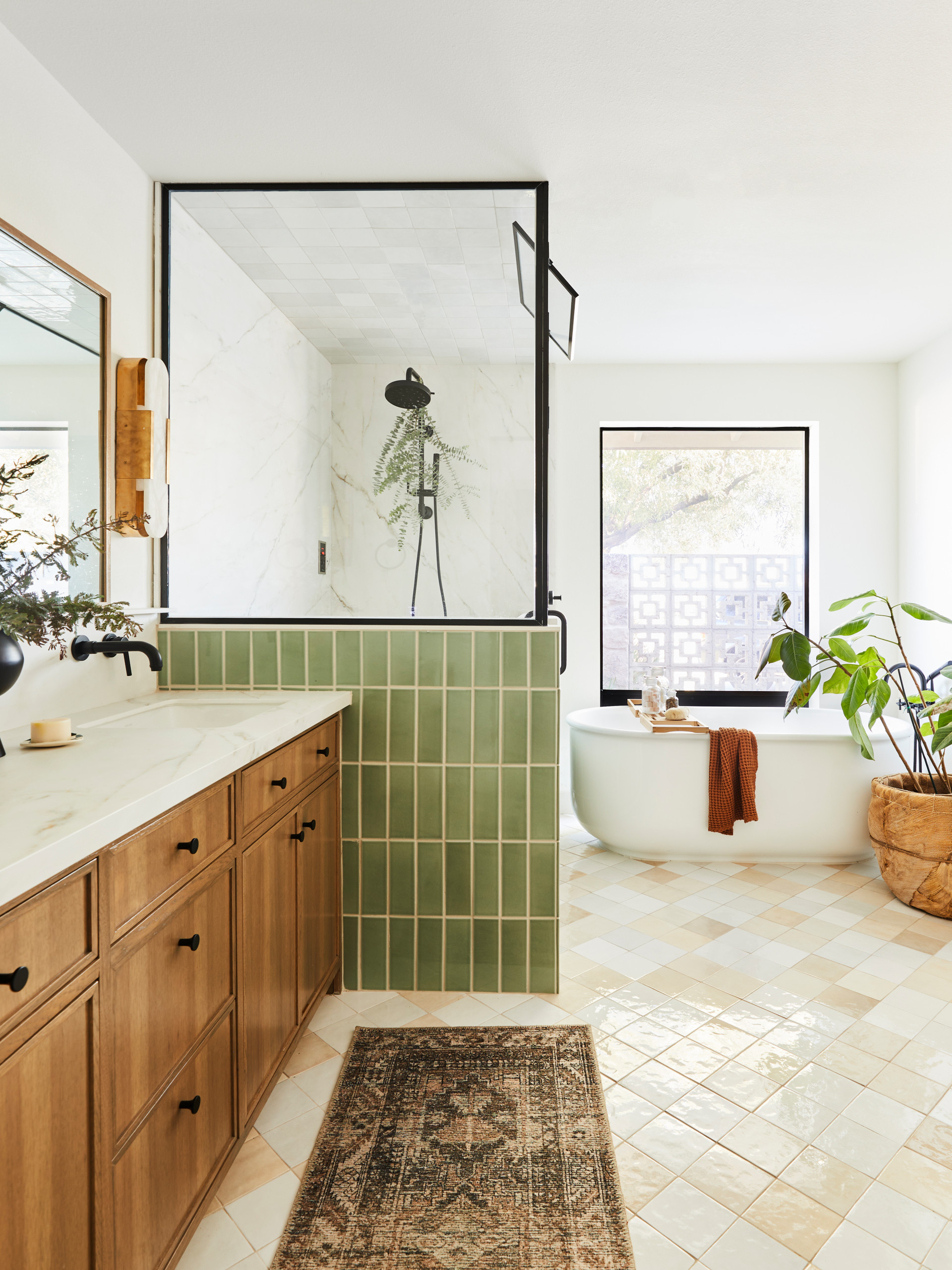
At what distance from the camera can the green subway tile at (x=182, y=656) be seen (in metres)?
2.30

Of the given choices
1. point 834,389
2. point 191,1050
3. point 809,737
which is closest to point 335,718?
point 191,1050

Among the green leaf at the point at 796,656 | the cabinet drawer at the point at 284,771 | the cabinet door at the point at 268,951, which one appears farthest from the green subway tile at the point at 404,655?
the green leaf at the point at 796,656

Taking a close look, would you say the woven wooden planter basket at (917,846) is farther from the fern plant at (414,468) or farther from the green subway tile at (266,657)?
the green subway tile at (266,657)

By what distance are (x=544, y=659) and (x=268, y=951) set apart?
1.06 meters

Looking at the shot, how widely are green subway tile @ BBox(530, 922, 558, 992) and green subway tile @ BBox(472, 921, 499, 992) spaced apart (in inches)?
4.2

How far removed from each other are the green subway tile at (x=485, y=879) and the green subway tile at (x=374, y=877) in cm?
27

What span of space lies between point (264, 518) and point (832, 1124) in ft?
7.92

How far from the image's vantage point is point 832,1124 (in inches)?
67.7

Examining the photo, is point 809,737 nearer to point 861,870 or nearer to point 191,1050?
point 861,870

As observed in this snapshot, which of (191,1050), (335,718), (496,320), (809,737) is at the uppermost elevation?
(496,320)

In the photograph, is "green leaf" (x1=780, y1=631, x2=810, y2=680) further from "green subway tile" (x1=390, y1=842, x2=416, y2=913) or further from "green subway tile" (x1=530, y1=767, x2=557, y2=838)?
"green subway tile" (x1=390, y1=842, x2=416, y2=913)

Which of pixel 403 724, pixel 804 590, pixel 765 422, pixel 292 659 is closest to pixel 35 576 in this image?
pixel 292 659

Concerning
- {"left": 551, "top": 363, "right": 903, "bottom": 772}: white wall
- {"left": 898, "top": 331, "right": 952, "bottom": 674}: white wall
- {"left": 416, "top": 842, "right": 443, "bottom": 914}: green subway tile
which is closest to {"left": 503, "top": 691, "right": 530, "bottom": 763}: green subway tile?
{"left": 416, "top": 842, "right": 443, "bottom": 914}: green subway tile

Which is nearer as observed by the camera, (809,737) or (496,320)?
(496,320)
